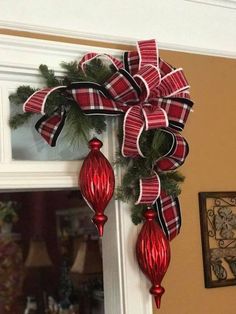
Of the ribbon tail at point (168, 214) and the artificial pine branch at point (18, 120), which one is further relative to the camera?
the ribbon tail at point (168, 214)

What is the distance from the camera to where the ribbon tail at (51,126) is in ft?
5.71

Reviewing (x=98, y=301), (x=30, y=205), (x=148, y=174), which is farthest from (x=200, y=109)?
(x=30, y=205)

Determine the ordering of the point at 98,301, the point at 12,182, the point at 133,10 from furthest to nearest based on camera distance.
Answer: the point at 98,301 < the point at 133,10 < the point at 12,182

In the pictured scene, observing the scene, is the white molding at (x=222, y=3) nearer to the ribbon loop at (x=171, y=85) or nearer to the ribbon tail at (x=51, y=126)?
the ribbon loop at (x=171, y=85)

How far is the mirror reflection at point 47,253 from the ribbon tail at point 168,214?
1.41m

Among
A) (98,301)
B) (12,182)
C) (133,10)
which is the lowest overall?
(98,301)

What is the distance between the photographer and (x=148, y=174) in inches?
70.5

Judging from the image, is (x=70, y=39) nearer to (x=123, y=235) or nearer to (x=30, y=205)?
(x=123, y=235)

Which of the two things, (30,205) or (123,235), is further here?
(30,205)

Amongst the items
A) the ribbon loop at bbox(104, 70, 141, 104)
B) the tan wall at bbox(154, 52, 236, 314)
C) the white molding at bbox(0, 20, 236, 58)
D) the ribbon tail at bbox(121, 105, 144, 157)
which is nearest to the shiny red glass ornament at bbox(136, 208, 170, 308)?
the tan wall at bbox(154, 52, 236, 314)

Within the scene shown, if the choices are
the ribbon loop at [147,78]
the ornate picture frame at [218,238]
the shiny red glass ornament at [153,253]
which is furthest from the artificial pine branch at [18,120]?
the ornate picture frame at [218,238]

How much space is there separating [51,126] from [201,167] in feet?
2.17

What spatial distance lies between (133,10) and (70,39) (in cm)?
30

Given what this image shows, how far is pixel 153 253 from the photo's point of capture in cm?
176
